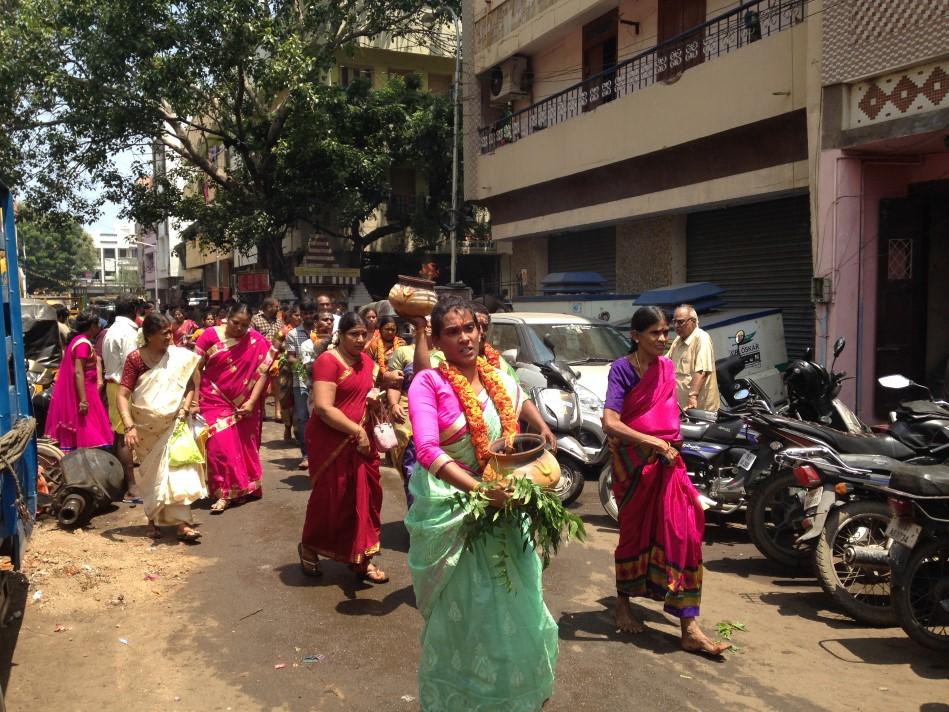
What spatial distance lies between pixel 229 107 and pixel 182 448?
54.1 ft

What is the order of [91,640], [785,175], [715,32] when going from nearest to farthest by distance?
[91,640] < [785,175] < [715,32]

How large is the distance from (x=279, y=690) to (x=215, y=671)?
0.42 metres

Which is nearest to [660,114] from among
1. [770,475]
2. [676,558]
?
[770,475]

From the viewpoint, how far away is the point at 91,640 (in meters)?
4.61

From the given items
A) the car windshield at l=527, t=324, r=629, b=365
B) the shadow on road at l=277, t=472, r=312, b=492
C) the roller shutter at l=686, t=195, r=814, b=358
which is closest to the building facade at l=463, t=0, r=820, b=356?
the roller shutter at l=686, t=195, r=814, b=358

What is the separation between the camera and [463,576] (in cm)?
319

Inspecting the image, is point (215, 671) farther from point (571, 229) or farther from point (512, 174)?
point (512, 174)

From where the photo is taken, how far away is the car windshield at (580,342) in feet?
31.8

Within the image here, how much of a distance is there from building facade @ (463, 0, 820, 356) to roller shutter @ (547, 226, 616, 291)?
4 centimetres

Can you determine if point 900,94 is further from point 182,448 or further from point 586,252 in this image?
point 586,252

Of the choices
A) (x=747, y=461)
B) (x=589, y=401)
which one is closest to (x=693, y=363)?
(x=589, y=401)

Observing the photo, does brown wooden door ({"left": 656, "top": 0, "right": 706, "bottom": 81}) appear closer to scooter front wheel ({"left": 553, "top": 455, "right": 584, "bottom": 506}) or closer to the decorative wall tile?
the decorative wall tile

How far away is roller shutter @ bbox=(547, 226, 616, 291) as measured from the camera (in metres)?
17.6

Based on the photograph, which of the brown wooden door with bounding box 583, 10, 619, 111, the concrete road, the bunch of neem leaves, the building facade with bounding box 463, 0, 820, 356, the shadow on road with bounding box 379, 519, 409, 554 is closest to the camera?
the bunch of neem leaves
